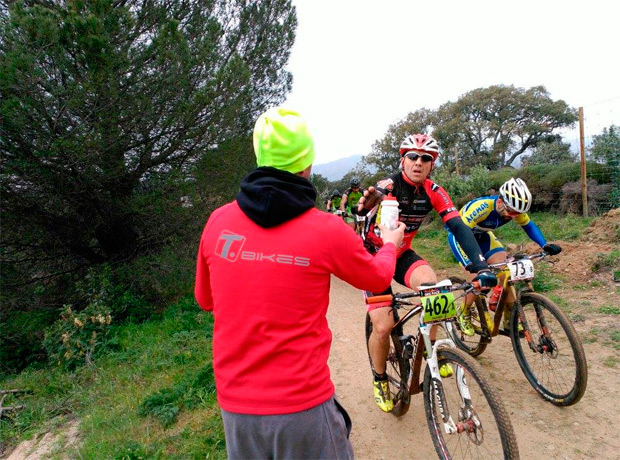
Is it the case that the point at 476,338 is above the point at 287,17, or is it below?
below

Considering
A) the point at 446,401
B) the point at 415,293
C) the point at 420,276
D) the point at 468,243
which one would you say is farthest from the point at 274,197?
the point at 468,243

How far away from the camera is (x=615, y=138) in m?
9.06

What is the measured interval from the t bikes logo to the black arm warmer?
2.27m

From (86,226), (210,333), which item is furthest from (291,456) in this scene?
(86,226)

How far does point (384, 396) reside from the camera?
11.0 feet

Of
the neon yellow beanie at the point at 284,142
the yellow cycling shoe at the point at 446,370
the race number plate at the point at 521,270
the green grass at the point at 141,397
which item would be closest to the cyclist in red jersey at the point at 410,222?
the race number plate at the point at 521,270

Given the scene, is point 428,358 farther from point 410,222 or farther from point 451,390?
Result: point 410,222

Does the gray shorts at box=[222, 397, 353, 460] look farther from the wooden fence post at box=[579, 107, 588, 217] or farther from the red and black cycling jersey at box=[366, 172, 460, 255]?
the wooden fence post at box=[579, 107, 588, 217]

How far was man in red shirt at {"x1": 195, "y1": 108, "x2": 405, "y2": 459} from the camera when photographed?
1431 mm

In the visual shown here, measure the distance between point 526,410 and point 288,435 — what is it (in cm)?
290

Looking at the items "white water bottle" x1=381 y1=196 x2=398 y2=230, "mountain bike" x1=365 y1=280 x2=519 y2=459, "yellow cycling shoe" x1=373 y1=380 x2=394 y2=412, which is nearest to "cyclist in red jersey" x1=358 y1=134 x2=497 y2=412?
"yellow cycling shoe" x1=373 y1=380 x2=394 y2=412

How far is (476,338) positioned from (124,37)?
692 centimetres

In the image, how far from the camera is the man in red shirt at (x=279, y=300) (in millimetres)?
1431

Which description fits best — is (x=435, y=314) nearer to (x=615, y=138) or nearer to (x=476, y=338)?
(x=476, y=338)
